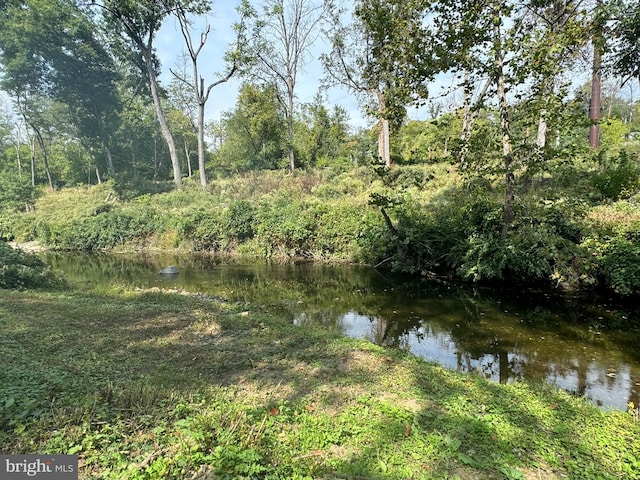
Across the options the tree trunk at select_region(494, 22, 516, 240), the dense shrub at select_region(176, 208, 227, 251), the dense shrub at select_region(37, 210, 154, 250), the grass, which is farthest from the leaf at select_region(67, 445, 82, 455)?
the dense shrub at select_region(37, 210, 154, 250)

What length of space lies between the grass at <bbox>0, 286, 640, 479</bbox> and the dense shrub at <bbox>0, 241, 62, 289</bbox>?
14.9 feet

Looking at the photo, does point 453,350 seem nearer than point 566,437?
No

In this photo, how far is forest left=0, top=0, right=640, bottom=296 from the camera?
27.6 feet

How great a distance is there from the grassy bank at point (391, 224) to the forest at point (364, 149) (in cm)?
7

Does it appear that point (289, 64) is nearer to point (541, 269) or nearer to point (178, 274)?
point (178, 274)

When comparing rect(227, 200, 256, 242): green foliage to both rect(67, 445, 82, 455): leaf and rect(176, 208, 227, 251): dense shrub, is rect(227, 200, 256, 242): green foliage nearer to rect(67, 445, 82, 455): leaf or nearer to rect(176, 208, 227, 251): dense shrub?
rect(176, 208, 227, 251): dense shrub

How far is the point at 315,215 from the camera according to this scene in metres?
15.2

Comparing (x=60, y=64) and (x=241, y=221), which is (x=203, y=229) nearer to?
(x=241, y=221)

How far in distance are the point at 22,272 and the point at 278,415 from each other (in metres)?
9.35

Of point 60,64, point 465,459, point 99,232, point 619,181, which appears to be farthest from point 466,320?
point 60,64

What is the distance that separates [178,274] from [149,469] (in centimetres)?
1176

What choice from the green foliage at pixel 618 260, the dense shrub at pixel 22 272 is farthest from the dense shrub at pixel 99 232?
the green foliage at pixel 618 260

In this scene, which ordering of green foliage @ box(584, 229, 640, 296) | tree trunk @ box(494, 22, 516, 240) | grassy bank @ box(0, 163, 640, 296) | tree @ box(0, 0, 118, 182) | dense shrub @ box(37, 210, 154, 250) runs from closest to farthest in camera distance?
green foliage @ box(584, 229, 640, 296), tree trunk @ box(494, 22, 516, 240), grassy bank @ box(0, 163, 640, 296), dense shrub @ box(37, 210, 154, 250), tree @ box(0, 0, 118, 182)

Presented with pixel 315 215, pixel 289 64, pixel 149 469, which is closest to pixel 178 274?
pixel 315 215
